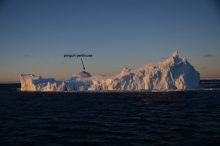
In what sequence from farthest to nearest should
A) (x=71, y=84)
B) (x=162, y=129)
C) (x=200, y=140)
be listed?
(x=71, y=84) → (x=162, y=129) → (x=200, y=140)

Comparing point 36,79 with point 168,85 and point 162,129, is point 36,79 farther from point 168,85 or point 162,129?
point 162,129

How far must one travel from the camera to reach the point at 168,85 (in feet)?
153

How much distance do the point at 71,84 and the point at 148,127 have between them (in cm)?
4587

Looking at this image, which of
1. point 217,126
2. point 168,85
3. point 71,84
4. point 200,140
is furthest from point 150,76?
point 200,140

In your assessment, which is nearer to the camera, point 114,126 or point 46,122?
point 114,126

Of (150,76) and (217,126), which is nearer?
(217,126)

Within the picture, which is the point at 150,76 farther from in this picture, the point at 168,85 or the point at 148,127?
the point at 148,127

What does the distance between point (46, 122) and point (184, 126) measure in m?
11.6

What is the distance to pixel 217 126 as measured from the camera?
12922 millimetres

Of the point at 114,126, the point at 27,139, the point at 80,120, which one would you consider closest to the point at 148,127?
the point at 114,126

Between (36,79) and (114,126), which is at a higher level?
(36,79)

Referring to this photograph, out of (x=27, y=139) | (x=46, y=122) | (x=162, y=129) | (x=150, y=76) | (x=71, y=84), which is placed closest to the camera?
(x=27, y=139)

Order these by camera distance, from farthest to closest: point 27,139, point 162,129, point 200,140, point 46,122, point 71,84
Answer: point 71,84 < point 46,122 < point 162,129 < point 27,139 < point 200,140

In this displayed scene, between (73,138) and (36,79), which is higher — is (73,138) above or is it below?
below
